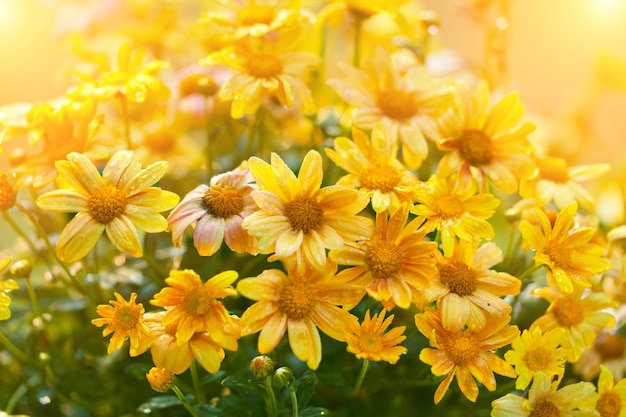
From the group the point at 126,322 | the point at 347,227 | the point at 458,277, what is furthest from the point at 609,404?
the point at 126,322

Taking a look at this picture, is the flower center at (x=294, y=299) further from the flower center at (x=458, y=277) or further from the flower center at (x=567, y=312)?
the flower center at (x=567, y=312)

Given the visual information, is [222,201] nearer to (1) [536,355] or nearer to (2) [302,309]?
(2) [302,309]

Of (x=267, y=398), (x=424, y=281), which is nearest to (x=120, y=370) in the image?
(x=267, y=398)

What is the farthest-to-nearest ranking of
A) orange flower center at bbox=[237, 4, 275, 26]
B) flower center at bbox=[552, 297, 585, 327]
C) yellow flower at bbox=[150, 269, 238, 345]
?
orange flower center at bbox=[237, 4, 275, 26], flower center at bbox=[552, 297, 585, 327], yellow flower at bbox=[150, 269, 238, 345]

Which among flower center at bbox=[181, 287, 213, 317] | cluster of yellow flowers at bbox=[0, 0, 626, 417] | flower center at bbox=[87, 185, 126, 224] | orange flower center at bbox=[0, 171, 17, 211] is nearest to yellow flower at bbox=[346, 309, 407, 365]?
cluster of yellow flowers at bbox=[0, 0, 626, 417]

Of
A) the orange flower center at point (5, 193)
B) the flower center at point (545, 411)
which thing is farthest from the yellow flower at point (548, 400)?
the orange flower center at point (5, 193)

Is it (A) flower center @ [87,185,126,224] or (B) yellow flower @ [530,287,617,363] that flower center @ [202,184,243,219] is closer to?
(A) flower center @ [87,185,126,224]

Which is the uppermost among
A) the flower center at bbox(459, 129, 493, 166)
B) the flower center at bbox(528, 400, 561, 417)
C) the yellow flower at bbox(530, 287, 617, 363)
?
the flower center at bbox(459, 129, 493, 166)
